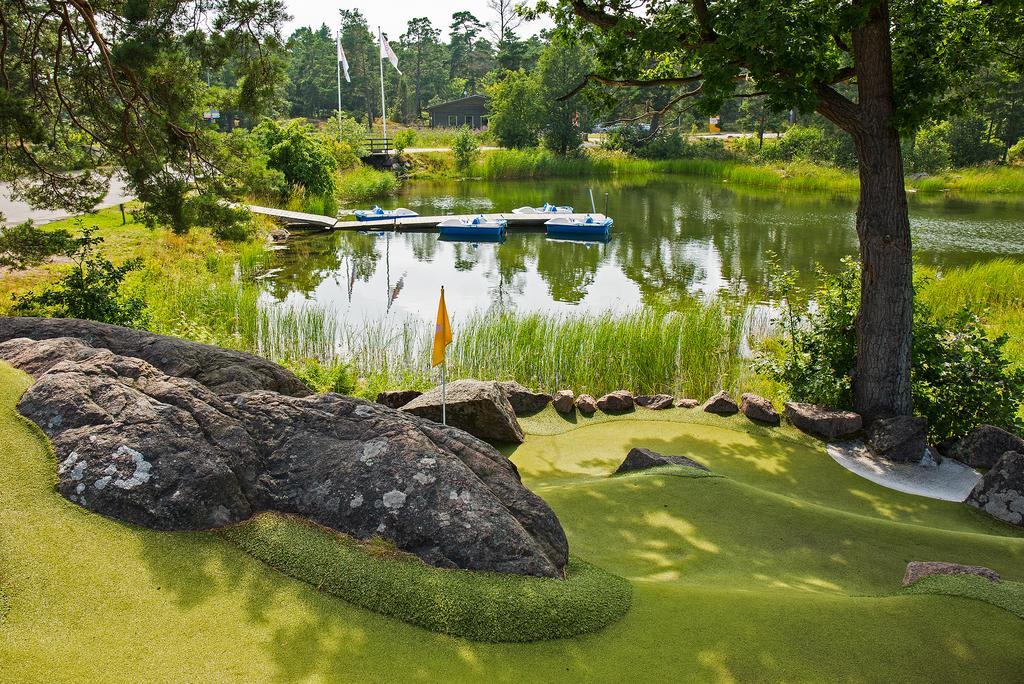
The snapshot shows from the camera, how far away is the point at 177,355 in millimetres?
5746

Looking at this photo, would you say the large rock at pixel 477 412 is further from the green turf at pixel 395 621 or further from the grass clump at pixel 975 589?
the grass clump at pixel 975 589

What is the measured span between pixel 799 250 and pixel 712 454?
1621cm

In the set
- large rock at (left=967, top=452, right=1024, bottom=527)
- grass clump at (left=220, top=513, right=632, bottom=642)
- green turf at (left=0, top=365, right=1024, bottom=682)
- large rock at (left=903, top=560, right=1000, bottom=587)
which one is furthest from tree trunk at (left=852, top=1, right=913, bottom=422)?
grass clump at (left=220, top=513, right=632, bottom=642)

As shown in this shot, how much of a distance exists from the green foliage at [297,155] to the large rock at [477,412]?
69.6 ft

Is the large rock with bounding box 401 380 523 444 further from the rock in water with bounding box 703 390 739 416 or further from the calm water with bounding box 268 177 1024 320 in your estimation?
the calm water with bounding box 268 177 1024 320

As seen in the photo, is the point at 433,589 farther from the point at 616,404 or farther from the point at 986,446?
the point at 986,446

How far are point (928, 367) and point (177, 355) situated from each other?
7.25 m

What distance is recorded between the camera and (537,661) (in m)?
3.28

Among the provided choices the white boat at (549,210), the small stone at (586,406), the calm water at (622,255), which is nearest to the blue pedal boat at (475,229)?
the calm water at (622,255)

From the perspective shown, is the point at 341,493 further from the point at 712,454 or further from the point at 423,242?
the point at 423,242

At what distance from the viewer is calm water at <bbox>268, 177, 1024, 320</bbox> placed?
17.1 m

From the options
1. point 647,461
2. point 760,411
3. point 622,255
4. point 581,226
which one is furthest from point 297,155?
point 647,461

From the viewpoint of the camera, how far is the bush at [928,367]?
762 centimetres

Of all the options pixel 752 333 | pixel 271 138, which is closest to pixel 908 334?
pixel 752 333
